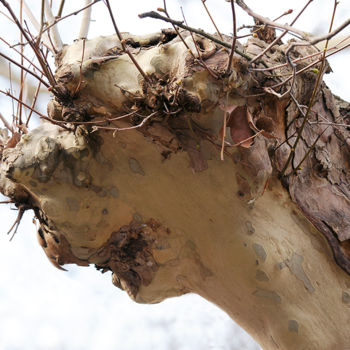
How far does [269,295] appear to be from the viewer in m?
1.19

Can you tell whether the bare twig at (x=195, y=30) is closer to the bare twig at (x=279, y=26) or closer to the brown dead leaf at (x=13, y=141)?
the bare twig at (x=279, y=26)

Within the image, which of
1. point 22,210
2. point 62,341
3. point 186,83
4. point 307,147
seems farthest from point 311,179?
point 62,341

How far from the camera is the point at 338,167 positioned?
1390 mm

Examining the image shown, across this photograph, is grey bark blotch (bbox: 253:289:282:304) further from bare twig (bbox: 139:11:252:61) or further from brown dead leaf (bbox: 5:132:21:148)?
brown dead leaf (bbox: 5:132:21:148)

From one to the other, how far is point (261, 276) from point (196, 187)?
275 millimetres

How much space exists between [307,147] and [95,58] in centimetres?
62

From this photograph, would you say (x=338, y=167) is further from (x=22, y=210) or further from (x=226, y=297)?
(x=22, y=210)

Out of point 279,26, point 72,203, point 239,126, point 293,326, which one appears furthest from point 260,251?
point 279,26

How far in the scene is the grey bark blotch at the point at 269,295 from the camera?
1188 millimetres

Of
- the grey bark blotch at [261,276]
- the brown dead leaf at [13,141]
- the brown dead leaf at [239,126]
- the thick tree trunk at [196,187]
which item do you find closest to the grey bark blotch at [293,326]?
the thick tree trunk at [196,187]

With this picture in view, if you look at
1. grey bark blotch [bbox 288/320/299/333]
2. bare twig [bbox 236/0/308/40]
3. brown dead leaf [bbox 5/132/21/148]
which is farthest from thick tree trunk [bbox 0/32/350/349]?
bare twig [bbox 236/0/308/40]

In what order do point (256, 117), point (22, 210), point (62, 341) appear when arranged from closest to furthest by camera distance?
point (256, 117)
point (22, 210)
point (62, 341)

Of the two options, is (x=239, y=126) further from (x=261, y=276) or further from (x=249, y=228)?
(x=261, y=276)

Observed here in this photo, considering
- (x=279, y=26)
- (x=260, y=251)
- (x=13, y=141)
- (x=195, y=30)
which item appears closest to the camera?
(x=279, y=26)
